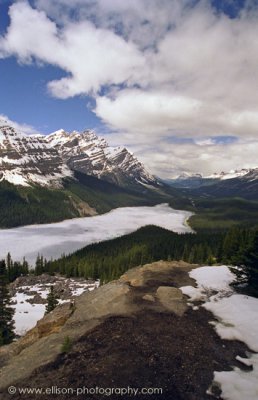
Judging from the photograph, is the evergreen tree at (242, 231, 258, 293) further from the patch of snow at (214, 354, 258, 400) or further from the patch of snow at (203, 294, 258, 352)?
the patch of snow at (214, 354, 258, 400)

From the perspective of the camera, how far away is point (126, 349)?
95.2ft

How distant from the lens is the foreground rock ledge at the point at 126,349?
2498 cm

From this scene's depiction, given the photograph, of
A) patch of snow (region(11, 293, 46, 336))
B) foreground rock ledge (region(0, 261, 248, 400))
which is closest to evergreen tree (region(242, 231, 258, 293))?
foreground rock ledge (region(0, 261, 248, 400))

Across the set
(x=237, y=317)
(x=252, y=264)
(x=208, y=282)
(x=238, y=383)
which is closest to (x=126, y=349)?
(x=238, y=383)

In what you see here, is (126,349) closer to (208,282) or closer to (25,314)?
(208,282)

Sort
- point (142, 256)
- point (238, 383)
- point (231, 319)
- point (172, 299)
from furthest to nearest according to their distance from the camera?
point (142, 256) < point (172, 299) < point (231, 319) < point (238, 383)

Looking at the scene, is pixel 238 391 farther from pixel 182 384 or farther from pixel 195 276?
pixel 195 276

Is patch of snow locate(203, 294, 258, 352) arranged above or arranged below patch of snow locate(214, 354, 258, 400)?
above

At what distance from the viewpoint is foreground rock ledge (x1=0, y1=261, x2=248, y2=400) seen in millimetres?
24984

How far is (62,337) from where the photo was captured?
109 ft

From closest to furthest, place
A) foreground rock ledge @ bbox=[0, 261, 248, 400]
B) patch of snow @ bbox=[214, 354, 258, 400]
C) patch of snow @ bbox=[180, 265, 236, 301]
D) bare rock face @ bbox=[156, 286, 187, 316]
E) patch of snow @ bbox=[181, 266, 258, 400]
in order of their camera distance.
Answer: patch of snow @ bbox=[214, 354, 258, 400] < patch of snow @ bbox=[181, 266, 258, 400] < foreground rock ledge @ bbox=[0, 261, 248, 400] < bare rock face @ bbox=[156, 286, 187, 316] < patch of snow @ bbox=[180, 265, 236, 301]

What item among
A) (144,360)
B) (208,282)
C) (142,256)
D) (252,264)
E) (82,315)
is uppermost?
(252,264)

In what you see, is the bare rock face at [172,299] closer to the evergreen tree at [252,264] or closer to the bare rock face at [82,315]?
the bare rock face at [82,315]

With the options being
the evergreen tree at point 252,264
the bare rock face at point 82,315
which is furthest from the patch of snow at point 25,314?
the evergreen tree at point 252,264
